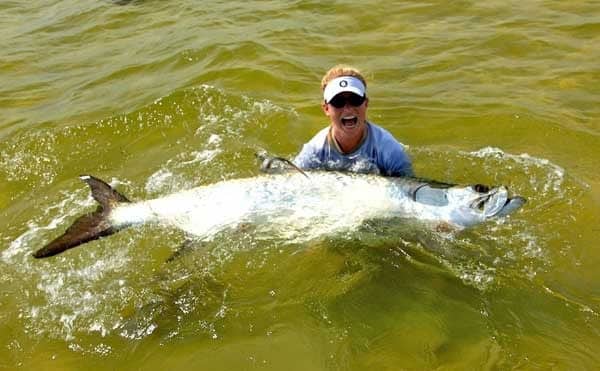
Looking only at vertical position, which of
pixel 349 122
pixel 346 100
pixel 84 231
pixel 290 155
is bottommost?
pixel 290 155

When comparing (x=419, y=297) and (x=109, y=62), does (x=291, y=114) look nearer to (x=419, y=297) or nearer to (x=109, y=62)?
(x=419, y=297)

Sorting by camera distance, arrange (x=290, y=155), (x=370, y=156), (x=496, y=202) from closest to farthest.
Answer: (x=496, y=202), (x=370, y=156), (x=290, y=155)

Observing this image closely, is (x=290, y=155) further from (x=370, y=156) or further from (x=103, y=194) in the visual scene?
(x=103, y=194)

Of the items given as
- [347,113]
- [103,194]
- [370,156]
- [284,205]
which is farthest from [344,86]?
[103,194]

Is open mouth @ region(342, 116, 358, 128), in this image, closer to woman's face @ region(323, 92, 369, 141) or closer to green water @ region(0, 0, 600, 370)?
woman's face @ region(323, 92, 369, 141)

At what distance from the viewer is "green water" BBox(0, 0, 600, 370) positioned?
3.61m

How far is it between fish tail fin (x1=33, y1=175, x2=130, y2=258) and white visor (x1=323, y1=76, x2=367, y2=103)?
5.79 ft

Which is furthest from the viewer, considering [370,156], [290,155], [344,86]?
[290,155]

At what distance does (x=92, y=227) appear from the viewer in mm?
3896

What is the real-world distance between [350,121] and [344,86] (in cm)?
31

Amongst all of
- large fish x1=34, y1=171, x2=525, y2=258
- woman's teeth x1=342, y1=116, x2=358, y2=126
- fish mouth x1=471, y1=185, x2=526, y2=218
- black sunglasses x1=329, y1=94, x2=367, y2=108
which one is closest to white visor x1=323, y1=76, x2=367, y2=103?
black sunglasses x1=329, y1=94, x2=367, y2=108

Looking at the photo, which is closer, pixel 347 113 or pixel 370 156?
pixel 347 113

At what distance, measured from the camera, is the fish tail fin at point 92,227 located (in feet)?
12.1

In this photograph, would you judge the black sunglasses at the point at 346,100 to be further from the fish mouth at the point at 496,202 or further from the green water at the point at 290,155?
the fish mouth at the point at 496,202
